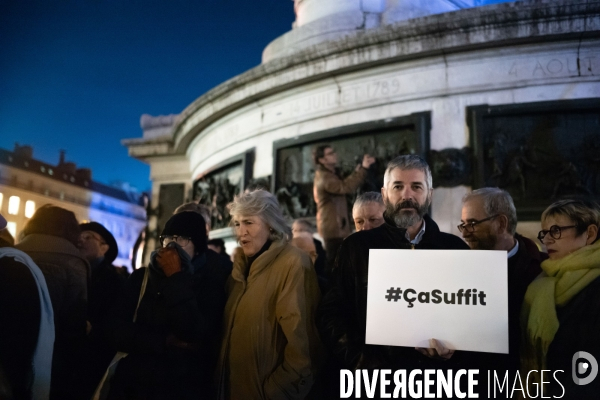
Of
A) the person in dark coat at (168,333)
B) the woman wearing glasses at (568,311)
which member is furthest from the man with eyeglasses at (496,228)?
the person in dark coat at (168,333)

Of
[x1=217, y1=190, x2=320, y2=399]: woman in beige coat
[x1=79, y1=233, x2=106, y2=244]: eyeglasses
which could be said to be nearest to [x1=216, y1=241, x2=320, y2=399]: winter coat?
[x1=217, y1=190, x2=320, y2=399]: woman in beige coat

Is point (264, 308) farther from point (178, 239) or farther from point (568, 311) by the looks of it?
point (568, 311)

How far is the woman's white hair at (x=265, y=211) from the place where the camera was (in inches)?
142

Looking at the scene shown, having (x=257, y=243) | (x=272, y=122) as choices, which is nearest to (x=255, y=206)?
(x=257, y=243)

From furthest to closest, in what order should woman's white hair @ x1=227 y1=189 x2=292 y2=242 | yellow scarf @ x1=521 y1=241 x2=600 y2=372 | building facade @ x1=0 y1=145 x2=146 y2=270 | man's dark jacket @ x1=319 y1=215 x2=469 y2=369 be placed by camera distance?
1. building facade @ x1=0 y1=145 x2=146 y2=270
2. woman's white hair @ x1=227 y1=189 x2=292 y2=242
3. man's dark jacket @ x1=319 y1=215 x2=469 y2=369
4. yellow scarf @ x1=521 y1=241 x2=600 y2=372

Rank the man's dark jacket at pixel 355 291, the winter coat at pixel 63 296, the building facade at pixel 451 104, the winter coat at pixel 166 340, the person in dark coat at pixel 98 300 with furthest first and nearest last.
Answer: the building facade at pixel 451 104 < the person in dark coat at pixel 98 300 < the winter coat at pixel 63 296 < the winter coat at pixel 166 340 < the man's dark jacket at pixel 355 291

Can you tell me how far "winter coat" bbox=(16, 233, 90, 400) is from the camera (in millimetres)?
3727

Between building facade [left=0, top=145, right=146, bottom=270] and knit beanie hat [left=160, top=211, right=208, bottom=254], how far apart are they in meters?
13.4

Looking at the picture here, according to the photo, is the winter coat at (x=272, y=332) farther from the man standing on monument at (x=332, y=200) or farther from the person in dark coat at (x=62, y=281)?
the man standing on monument at (x=332, y=200)

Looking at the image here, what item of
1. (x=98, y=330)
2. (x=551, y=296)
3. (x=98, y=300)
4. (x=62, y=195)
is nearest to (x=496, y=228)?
(x=551, y=296)

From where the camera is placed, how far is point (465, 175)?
24.2 ft

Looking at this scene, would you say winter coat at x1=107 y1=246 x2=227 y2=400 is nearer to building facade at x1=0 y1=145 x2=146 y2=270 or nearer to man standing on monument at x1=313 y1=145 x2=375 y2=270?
man standing on monument at x1=313 y1=145 x2=375 y2=270

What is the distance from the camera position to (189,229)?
381 cm

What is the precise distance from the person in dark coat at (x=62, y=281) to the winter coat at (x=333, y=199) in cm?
357
